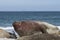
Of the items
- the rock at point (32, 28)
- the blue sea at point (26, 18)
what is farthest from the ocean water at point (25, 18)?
the rock at point (32, 28)

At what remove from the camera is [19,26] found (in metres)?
8.11

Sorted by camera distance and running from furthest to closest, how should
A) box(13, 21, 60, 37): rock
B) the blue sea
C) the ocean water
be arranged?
the blue sea < the ocean water < box(13, 21, 60, 37): rock

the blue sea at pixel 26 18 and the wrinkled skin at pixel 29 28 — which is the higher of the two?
the wrinkled skin at pixel 29 28

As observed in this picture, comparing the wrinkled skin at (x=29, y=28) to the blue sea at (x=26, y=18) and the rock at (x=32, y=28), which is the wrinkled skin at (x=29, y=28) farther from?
the blue sea at (x=26, y=18)

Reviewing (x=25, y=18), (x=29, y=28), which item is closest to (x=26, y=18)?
(x=25, y=18)

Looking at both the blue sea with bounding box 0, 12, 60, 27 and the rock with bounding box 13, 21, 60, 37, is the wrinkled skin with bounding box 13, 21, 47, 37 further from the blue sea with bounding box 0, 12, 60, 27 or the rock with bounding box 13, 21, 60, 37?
the blue sea with bounding box 0, 12, 60, 27

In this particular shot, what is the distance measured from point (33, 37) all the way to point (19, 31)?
333cm

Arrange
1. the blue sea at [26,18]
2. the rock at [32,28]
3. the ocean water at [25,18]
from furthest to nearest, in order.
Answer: the blue sea at [26,18] < the ocean water at [25,18] < the rock at [32,28]

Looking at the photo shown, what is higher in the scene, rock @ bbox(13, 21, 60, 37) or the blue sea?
rock @ bbox(13, 21, 60, 37)

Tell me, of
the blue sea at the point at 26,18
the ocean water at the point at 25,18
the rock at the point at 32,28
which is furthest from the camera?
the blue sea at the point at 26,18

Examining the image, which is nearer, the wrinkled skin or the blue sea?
the wrinkled skin

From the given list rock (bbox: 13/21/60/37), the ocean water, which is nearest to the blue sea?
the ocean water

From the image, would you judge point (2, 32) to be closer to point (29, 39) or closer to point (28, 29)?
point (28, 29)

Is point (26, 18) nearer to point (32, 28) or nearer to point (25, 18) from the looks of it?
point (25, 18)
